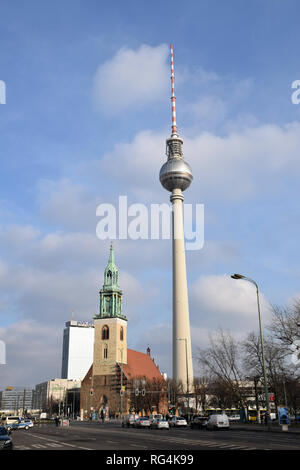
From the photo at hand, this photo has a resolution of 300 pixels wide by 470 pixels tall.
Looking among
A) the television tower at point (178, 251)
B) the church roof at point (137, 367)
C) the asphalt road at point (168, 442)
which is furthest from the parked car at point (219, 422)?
the church roof at point (137, 367)

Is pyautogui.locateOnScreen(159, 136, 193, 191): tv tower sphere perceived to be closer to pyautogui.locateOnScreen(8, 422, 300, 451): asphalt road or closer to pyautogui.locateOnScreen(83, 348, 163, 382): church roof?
pyautogui.locateOnScreen(83, 348, 163, 382): church roof

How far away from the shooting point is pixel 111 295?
116875 mm

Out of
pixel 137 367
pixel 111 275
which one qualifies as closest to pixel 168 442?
pixel 111 275

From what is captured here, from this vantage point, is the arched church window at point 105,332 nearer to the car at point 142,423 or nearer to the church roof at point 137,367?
the church roof at point 137,367

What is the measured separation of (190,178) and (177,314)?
36727mm

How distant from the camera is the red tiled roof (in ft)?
376

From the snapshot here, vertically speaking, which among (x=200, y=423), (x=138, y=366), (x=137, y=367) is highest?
(x=138, y=366)

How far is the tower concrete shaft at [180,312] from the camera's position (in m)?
105

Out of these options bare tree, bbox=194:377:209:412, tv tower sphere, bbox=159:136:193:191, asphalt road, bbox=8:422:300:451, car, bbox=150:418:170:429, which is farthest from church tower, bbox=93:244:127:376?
asphalt road, bbox=8:422:300:451

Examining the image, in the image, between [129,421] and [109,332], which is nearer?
[129,421]

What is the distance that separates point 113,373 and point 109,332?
9739 millimetres

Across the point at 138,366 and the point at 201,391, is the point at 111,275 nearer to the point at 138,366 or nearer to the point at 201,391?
the point at 138,366
